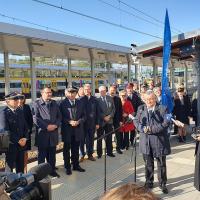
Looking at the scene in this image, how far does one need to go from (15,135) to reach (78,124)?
4.67 ft

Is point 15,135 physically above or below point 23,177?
below

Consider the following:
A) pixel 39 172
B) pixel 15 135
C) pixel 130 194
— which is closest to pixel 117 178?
pixel 15 135

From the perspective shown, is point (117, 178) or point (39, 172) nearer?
point (39, 172)

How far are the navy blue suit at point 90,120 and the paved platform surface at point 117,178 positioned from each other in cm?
37

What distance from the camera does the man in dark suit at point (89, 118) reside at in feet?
23.7

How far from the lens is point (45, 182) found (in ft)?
6.51

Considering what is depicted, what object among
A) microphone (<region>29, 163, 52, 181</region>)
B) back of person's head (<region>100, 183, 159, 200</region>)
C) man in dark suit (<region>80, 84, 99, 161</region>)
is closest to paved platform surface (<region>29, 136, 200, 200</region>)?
man in dark suit (<region>80, 84, 99, 161</region>)

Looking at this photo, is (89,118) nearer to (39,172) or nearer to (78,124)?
(78,124)

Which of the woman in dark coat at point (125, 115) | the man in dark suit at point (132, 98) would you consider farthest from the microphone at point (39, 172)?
the man in dark suit at point (132, 98)

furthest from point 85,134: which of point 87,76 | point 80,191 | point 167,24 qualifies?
point 87,76

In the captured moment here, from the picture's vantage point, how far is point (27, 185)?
188 cm

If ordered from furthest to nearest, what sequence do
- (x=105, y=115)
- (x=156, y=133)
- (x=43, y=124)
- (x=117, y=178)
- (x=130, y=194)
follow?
(x=105, y=115) < (x=117, y=178) < (x=43, y=124) < (x=156, y=133) < (x=130, y=194)

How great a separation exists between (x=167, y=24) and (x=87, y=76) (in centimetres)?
1639

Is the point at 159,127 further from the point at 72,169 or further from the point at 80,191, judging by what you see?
the point at 72,169
